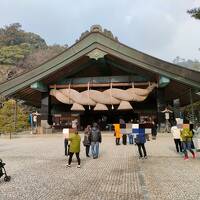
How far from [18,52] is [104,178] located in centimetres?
7160

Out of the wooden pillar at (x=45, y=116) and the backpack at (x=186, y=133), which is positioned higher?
the wooden pillar at (x=45, y=116)

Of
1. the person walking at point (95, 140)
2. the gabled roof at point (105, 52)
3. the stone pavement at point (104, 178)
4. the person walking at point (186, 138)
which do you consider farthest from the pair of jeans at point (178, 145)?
the gabled roof at point (105, 52)

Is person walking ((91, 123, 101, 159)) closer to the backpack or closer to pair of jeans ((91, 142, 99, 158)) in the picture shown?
pair of jeans ((91, 142, 99, 158))

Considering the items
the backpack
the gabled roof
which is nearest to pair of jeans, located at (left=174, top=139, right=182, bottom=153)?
the backpack

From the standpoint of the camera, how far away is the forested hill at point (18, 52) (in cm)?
6095

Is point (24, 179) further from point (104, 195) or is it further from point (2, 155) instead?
point (2, 155)

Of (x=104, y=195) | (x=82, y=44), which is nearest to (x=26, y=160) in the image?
(x=104, y=195)

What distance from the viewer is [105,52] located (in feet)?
74.5

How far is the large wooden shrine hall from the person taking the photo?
2228 cm

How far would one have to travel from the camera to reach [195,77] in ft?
70.6

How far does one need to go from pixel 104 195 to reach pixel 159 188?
4.72 ft

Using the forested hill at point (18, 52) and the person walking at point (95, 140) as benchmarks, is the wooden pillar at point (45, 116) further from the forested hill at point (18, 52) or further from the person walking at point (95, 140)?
the person walking at point (95, 140)

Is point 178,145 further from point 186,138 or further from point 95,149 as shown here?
point 95,149

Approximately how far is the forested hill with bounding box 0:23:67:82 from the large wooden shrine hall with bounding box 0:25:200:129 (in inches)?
114
